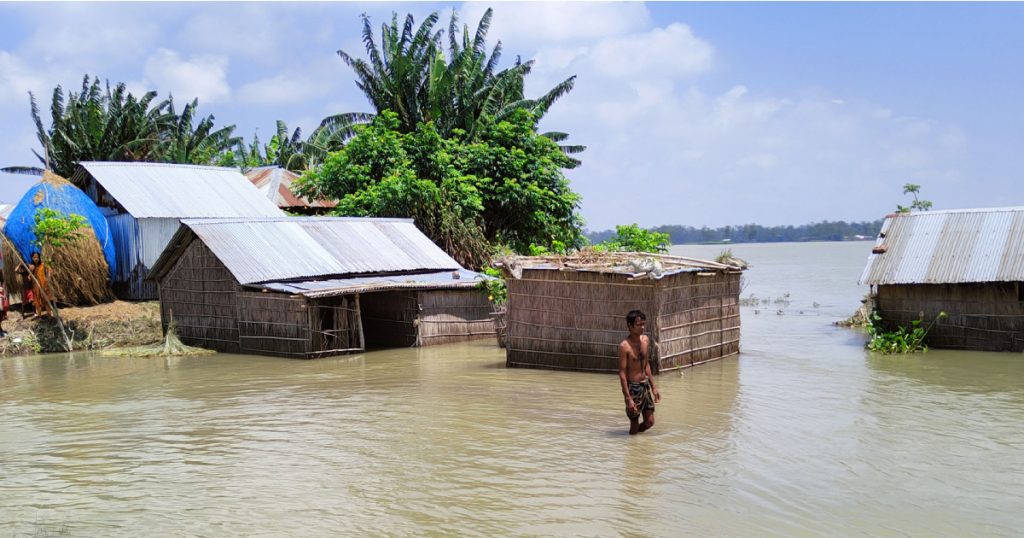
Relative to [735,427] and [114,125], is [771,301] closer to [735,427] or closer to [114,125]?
[735,427]

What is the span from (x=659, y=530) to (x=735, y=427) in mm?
3383

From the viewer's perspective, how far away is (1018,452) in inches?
307

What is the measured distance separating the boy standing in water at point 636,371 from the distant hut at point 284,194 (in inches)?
749

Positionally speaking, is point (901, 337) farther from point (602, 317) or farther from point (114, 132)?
point (114, 132)

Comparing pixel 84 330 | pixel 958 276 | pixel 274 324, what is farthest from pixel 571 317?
pixel 84 330

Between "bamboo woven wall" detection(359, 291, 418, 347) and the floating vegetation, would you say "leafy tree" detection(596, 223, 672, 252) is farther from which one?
the floating vegetation

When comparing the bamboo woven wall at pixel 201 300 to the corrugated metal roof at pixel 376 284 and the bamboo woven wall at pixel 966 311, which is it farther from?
the bamboo woven wall at pixel 966 311

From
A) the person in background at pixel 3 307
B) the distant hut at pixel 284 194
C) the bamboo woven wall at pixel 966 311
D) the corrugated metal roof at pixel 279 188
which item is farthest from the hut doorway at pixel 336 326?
the distant hut at pixel 284 194

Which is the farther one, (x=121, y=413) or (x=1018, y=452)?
(x=121, y=413)

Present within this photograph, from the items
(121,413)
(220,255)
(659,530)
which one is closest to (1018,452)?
(659,530)

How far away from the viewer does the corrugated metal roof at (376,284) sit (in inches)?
553

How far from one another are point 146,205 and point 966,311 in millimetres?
16562

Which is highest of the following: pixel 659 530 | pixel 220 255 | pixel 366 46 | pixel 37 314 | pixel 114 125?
pixel 366 46

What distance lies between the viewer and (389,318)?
16.1 metres
